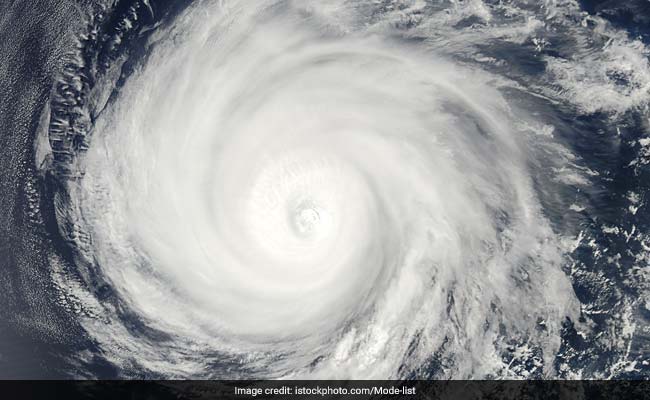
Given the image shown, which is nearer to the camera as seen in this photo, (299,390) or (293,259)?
(299,390)

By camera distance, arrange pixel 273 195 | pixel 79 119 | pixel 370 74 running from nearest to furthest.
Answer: pixel 79 119 → pixel 370 74 → pixel 273 195

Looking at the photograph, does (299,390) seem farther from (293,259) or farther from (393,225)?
(393,225)

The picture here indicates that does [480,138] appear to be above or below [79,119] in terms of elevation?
below

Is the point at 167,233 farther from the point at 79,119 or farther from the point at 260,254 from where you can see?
the point at 79,119

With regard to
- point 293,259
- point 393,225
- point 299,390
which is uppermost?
point 293,259

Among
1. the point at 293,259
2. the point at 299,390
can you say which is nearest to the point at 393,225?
the point at 293,259

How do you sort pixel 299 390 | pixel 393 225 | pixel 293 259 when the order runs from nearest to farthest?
pixel 299 390
pixel 393 225
pixel 293 259

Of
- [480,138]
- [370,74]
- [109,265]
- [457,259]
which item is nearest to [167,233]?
[109,265]

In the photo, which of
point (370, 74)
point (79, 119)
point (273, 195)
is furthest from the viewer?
point (273, 195)
